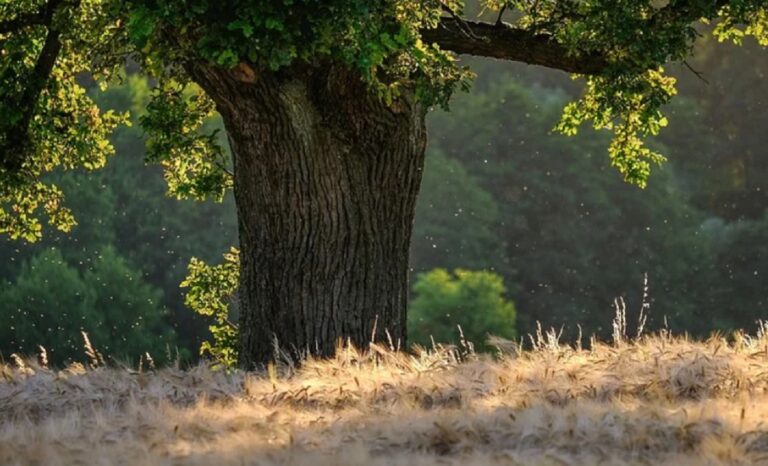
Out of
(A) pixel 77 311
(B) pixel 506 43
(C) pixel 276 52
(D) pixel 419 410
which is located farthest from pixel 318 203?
(A) pixel 77 311

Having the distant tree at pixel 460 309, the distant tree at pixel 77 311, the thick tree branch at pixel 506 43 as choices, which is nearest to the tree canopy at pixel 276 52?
the thick tree branch at pixel 506 43

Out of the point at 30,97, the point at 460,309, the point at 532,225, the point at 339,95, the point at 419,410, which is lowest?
the point at 419,410

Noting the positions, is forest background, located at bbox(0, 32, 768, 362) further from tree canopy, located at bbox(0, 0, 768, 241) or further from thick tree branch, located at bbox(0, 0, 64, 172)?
thick tree branch, located at bbox(0, 0, 64, 172)

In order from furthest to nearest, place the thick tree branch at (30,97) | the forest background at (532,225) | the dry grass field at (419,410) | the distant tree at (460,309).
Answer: the forest background at (532,225)
the distant tree at (460,309)
the thick tree branch at (30,97)
the dry grass field at (419,410)

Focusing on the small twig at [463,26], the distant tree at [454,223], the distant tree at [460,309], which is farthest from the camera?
the distant tree at [454,223]

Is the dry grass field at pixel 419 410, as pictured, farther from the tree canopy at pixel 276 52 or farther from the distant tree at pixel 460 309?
the distant tree at pixel 460 309

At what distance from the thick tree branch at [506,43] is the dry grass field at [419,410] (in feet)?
12.1

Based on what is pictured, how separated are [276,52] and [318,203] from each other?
2284mm

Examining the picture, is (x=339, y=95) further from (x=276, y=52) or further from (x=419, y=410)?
(x=419, y=410)

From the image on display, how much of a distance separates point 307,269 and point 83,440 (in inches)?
217

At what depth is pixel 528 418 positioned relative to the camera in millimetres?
7363

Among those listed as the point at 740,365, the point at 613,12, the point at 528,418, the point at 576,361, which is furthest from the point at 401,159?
the point at 528,418

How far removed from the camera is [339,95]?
12.4m

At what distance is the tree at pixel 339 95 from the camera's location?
10.7 metres
